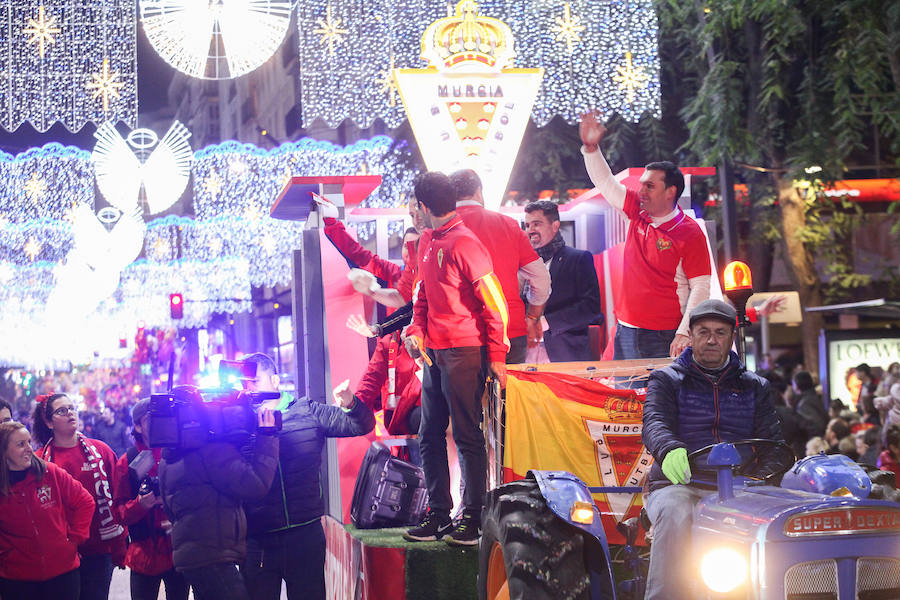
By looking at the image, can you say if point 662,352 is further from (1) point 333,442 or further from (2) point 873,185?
(2) point 873,185

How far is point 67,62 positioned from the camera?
14398mm

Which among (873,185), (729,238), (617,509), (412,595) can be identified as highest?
(873,185)

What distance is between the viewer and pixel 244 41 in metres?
14.4

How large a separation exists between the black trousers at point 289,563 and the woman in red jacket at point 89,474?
1.47 metres

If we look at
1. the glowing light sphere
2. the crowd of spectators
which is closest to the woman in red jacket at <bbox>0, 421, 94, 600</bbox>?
the crowd of spectators

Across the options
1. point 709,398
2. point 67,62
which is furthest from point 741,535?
point 67,62

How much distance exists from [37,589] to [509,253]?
396 centimetres

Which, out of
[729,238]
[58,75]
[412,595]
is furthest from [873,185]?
[412,595]

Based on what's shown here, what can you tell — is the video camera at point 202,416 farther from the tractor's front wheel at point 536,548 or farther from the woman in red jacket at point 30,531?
the tractor's front wheel at point 536,548

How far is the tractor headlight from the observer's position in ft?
14.3

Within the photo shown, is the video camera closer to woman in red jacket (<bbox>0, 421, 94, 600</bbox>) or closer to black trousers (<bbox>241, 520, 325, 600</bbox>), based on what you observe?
black trousers (<bbox>241, 520, 325, 600</bbox>)

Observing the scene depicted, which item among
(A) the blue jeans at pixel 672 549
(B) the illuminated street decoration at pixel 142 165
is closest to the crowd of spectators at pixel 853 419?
(A) the blue jeans at pixel 672 549

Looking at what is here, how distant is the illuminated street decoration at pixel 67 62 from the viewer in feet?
46.4

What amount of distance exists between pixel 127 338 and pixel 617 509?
51.7 metres
